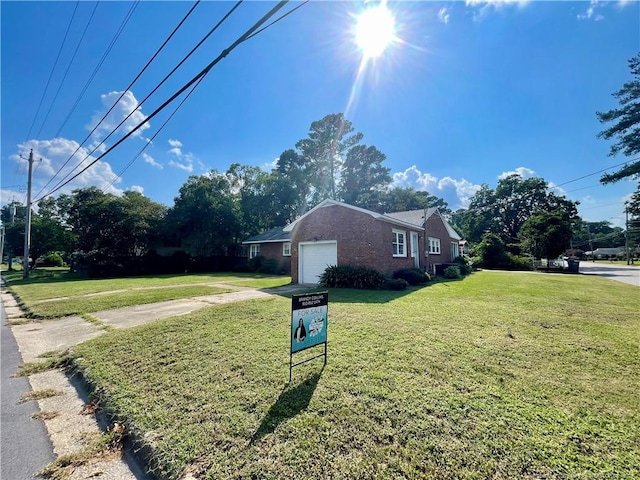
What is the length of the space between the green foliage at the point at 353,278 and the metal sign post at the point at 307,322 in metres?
8.65

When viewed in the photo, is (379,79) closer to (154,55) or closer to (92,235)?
(154,55)

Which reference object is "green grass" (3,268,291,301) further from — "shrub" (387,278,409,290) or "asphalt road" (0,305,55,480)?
"asphalt road" (0,305,55,480)

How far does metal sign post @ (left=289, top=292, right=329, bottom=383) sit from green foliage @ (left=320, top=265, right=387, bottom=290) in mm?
8646

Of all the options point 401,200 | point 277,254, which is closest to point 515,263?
point 401,200

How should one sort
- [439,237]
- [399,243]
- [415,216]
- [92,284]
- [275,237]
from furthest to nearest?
[275,237]
[439,237]
[415,216]
[92,284]
[399,243]

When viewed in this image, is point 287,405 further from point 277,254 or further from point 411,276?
point 277,254

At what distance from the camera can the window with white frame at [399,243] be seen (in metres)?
15.3

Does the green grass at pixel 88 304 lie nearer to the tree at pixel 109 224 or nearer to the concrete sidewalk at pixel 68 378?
the concrete sidewalk at pixel 68 378

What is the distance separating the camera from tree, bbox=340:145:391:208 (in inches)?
1615

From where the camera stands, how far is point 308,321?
4105 mm

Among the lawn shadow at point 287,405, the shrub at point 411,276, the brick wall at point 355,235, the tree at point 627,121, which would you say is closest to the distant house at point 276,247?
the brick wall at point 355,235

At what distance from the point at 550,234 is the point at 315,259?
77.6 feet

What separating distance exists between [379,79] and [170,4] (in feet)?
21.4

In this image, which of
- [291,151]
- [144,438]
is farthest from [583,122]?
[291,151]
